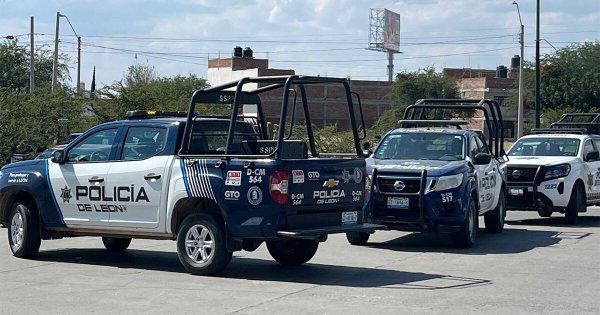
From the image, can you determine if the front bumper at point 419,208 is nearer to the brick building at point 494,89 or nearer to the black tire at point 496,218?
the black tire at point 496,218

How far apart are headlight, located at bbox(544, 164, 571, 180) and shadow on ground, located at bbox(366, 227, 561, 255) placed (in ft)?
5.38

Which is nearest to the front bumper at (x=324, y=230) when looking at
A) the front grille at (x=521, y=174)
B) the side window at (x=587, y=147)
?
the front grille at (x=521, y=174)

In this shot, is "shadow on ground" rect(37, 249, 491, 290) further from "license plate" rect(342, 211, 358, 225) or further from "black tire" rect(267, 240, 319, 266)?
"license plate" rect(342, 211, 358, 225)

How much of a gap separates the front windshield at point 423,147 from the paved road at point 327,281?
57.7 inches

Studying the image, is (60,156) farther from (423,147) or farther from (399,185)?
(423,147)

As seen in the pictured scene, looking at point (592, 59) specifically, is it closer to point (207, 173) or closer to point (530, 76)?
point (530, 76)

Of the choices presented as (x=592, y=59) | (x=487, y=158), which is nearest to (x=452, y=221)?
(x=487, y=158)

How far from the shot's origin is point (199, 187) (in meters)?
11.8

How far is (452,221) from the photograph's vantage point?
49.5ft

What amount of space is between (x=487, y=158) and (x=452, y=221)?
1.75m

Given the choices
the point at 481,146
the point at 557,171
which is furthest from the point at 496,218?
the point at 557,171

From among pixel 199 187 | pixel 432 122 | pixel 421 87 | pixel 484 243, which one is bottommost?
pixel 484 243

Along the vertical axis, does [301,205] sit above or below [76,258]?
above

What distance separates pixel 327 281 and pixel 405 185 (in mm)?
3919
